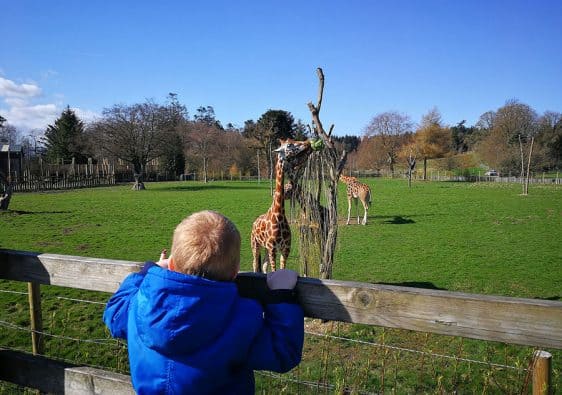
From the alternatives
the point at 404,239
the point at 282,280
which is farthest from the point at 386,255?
the point at 282,280

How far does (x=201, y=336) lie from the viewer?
172 cm

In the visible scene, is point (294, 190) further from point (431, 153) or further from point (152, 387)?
point (431, 153)

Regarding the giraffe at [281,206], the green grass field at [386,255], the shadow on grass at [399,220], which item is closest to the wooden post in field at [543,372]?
the green grass field at [386,255]

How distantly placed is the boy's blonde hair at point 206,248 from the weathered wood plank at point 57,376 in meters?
1.18

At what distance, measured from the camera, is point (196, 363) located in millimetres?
1770

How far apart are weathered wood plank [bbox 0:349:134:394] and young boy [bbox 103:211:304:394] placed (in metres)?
0.78

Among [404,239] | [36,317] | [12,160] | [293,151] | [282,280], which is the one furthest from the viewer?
[12,160]

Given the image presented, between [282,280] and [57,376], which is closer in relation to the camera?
[282,280]

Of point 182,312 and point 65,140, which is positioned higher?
point 65,140

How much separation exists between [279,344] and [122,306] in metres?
0.85

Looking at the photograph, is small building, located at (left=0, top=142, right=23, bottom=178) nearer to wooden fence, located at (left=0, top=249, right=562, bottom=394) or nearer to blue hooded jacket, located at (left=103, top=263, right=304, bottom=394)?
wooden fence, located at (left=0, top=249, right=562, bottom=394)

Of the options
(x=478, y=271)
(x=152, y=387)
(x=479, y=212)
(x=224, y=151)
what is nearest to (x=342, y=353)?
(x=152, y=387)

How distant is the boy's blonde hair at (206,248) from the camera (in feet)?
5.94

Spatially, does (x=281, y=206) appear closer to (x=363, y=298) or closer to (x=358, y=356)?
(x=358, y=356)
